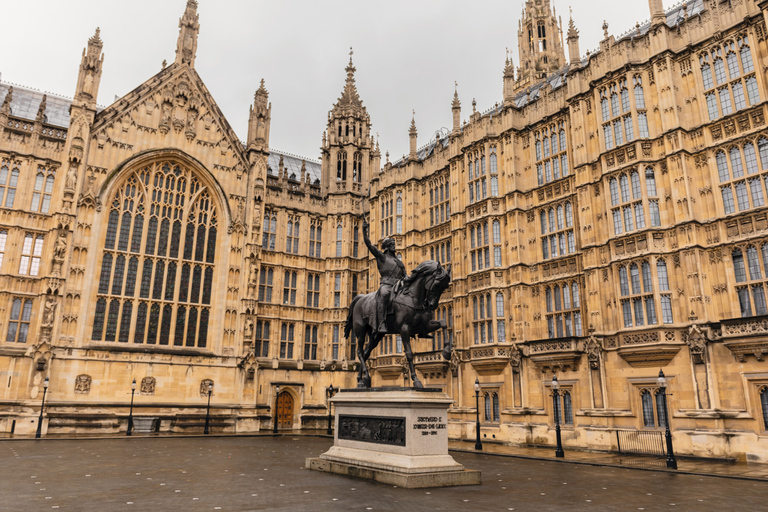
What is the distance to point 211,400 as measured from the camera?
3872cm

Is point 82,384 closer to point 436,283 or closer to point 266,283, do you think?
point 266,283

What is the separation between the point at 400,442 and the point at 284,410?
3033 centimetres

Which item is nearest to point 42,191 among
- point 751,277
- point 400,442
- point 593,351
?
point 400,442

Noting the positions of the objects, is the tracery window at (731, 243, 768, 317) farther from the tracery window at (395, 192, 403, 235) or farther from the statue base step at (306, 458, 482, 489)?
the tracery window at (395, 192, 403, 235)

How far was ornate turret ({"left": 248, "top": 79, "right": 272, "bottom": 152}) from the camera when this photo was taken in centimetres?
4506

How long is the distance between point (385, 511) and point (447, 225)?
100 feet

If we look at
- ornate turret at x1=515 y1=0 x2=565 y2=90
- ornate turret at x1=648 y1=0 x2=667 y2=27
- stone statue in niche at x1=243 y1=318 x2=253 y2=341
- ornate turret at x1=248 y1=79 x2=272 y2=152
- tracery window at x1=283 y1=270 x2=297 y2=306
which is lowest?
stone statue in niche at x1=243 y1=318 x2=253 y2=341

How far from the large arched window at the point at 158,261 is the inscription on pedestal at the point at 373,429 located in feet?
87.4

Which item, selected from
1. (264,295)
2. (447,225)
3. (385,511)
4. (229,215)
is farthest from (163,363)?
(385,511)

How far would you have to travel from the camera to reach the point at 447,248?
39250 millimetres

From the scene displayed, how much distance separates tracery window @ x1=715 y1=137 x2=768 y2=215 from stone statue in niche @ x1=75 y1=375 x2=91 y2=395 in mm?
38036

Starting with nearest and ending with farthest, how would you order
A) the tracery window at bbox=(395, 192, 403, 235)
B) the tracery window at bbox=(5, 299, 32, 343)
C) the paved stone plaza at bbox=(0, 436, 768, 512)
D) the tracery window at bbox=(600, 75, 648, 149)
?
the paved stone plaza at bbox=(0, 436, 768, 512), the tracery window at bbox=(600, 75, 648, 149), the tracery window at bbox=(5, 299, 32, 343), the tracery window at bbox=(395, 192, 403, 235)

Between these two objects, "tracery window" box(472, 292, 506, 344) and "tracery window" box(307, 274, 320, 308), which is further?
"tracery window" box(307, 274, 320, 308)

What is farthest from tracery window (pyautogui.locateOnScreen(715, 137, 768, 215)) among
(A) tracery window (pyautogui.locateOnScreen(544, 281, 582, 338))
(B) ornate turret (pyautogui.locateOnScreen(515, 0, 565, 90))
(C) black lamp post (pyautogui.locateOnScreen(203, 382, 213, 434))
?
(B) ornate turret (pyautogui.locateOnScreen(515, 0, 565, 90))
